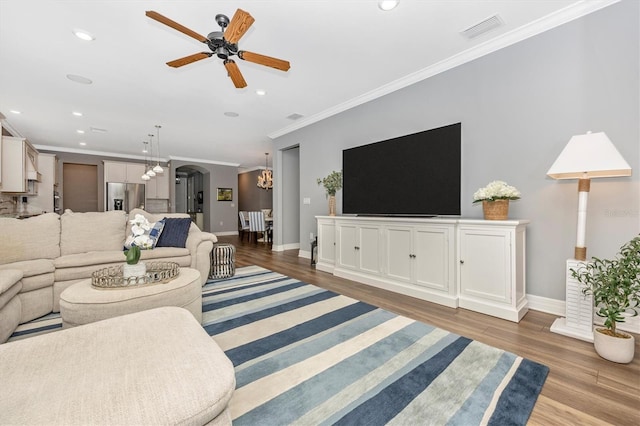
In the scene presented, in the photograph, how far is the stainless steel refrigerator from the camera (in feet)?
27.6

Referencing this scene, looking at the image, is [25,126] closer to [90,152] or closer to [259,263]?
[90,152]

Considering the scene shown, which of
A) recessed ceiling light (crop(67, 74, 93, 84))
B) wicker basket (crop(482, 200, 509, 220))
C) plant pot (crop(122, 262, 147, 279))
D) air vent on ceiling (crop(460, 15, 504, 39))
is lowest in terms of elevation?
plant pot (crop(122, 262, 147, 279))

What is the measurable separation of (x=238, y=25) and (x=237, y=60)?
1.32 meters

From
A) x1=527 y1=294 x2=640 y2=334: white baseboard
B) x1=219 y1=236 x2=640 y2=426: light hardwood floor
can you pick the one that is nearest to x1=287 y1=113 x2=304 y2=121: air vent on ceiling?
x1=219 y1=236 x2=640 y2=426: light hardwood floor

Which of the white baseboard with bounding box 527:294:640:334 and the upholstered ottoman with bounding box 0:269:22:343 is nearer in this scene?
the upholstered ottoman with bounding box 0:269:22:343

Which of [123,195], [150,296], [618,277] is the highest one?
[123,195]

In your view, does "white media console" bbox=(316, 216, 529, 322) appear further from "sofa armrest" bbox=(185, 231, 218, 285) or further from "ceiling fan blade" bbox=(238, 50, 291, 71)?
"ceiling fan blade" bbox=(238, 50, 291, 71)

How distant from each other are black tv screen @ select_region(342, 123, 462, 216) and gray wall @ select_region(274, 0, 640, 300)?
25cm

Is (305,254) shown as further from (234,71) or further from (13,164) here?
(13,164)

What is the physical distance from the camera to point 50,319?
2459mm

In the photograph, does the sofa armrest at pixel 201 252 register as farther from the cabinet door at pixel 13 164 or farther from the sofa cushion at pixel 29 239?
the cabinet door at pixel 13 164

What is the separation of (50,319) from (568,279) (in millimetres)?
4559

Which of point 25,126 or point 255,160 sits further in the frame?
point 255,160

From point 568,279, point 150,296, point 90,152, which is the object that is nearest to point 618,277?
point 568,279
